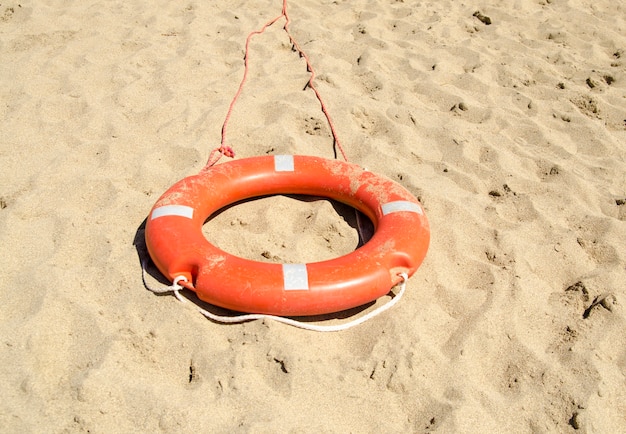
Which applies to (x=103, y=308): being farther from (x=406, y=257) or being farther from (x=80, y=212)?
(x=406, y=257)

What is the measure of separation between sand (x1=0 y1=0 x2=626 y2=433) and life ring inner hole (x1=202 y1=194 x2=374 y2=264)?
0.04 feet

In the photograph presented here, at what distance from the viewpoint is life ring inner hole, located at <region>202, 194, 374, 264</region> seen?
7.60 ft

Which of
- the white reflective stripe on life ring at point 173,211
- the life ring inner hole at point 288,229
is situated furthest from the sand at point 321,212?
the white reflective stripe on life ring at point 173,211

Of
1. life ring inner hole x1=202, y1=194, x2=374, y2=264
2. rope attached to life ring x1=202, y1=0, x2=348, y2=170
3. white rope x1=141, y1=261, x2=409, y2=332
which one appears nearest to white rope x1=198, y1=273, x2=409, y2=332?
white rope x1=141, y1=261, x2=409, y2=332

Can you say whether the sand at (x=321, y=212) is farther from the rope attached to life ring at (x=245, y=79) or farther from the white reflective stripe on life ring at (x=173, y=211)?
the white reflective stripe on life ring at (x=173, y=211)

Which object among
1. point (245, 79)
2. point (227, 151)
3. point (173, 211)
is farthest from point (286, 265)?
point (245, 79)

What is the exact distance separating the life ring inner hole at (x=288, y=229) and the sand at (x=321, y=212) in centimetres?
1

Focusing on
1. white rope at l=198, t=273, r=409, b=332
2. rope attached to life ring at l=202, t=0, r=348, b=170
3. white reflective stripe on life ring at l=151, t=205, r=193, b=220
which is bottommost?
rope attached to life ring at l=202, t=0, r=348, b=170

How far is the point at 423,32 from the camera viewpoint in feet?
13.4

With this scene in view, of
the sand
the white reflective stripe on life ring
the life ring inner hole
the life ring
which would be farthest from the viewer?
the life ring inner hole

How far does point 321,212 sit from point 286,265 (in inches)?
20.7

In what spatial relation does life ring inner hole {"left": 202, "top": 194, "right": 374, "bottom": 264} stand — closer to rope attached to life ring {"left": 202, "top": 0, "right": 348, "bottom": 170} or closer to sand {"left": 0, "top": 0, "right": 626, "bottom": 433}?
sand {"left": 0, "top": 0, "right": 626, "bottom": 433}

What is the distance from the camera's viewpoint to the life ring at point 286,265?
1961mm

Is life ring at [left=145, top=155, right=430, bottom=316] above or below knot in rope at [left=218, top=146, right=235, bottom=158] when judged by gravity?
above
